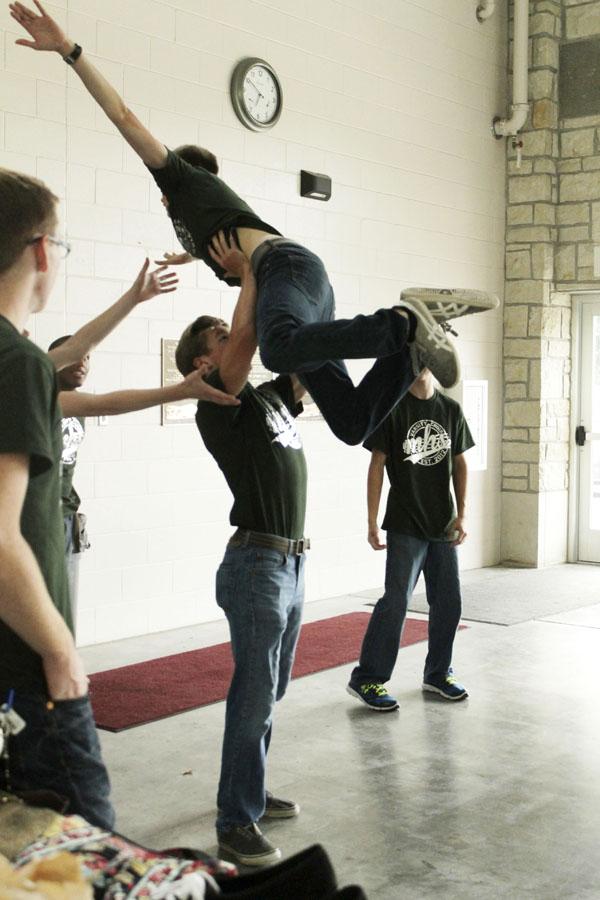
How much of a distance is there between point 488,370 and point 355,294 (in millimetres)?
1902

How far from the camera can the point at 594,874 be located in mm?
3100

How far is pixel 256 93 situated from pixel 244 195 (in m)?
0.71

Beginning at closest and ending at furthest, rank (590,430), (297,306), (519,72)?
(297,306)
(519,72)
(590,430)

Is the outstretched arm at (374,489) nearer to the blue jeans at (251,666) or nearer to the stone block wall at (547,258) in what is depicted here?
the blue jeans at (251,666)

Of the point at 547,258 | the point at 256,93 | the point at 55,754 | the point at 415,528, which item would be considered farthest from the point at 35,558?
the point at 547,258

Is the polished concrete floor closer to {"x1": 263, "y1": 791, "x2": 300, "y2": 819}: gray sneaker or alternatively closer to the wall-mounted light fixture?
{"x1": 263, "y1": 791, "x2": 300, "y2": 819}: gray sneaker

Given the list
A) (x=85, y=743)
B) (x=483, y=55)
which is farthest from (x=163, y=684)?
(x=483, y=55)

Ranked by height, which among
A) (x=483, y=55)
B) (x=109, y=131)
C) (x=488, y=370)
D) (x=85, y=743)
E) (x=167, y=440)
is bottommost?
(x=85, y=743)

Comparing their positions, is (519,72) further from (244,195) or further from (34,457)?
(34,457)

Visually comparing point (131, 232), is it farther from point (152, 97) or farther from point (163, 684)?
point (163, 684)

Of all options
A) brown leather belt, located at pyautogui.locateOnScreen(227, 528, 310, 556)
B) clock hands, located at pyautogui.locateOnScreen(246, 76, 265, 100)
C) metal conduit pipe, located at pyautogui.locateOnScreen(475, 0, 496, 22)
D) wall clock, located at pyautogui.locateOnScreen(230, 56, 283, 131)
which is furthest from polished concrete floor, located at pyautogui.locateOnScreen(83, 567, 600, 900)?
metal conduit pipe, located at pyautogui.locateOnScreen(475, 0, 496, 22)

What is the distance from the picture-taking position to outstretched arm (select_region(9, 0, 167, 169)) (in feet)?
10.1

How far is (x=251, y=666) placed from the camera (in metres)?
3.17

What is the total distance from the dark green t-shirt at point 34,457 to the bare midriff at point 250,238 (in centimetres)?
166
